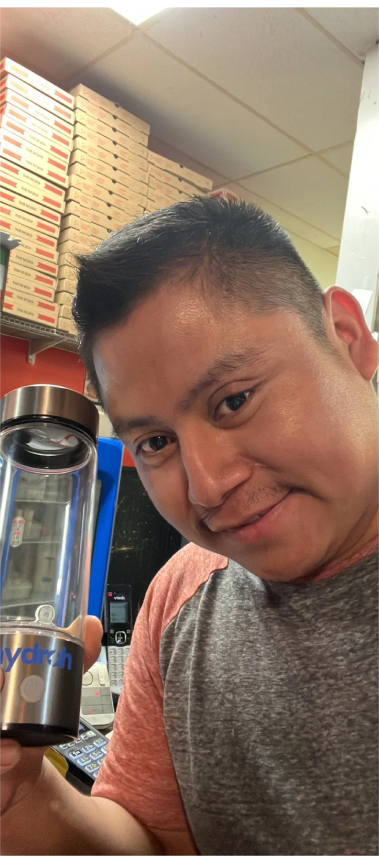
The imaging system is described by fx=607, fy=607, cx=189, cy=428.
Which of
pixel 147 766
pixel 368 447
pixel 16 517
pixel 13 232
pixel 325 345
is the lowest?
pixel 147 766

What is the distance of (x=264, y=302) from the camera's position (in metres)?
0.63

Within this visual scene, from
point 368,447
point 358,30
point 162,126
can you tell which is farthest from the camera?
point 162,126

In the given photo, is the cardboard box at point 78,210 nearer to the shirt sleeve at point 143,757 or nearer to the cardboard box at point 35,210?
the cardboard box at point 35,210

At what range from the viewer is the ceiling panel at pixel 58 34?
219 cm

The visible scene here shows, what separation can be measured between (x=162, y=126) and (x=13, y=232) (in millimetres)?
1052

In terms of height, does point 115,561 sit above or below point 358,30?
below

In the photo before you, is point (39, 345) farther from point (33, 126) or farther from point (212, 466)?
point (212, 466)

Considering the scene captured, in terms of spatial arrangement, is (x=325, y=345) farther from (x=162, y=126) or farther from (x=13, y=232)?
(x=162, y=126)

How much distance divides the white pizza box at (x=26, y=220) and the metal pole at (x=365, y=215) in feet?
3.71

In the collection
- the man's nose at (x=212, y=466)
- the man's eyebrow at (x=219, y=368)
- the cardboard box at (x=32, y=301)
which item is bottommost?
the man's nose at (x=212, y=466)

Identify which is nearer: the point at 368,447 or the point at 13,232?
the point at 368,447

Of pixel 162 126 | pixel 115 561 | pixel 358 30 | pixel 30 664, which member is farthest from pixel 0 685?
pixel 162 126

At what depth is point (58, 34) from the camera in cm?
230

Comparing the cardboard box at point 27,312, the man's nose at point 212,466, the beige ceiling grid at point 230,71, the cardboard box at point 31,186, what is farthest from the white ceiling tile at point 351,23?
the man's nose at point 212,466
